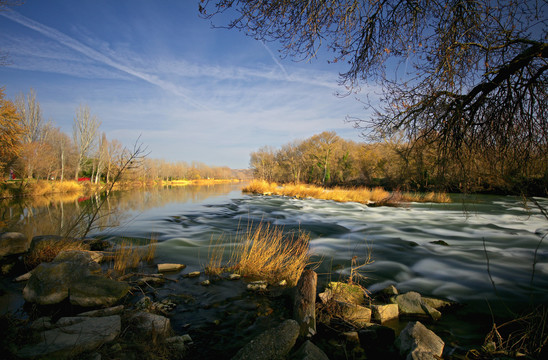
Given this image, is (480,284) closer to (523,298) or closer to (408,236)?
(523,298)

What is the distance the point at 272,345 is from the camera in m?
2.65

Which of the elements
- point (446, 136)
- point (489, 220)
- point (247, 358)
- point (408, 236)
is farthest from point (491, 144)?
point (489, 220)

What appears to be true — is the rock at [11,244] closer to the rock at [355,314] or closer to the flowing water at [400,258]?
the flowing water at [400,258]

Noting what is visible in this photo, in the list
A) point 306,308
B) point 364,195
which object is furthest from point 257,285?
point 364,195

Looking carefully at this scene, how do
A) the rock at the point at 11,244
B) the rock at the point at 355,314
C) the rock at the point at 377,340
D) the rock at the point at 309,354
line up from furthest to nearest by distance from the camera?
the rock at the point at 11,244 → the rock at the point at 355,314 → the rock at the point at 377,340 → the rock at the point at 309,354

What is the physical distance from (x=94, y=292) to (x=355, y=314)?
370cm

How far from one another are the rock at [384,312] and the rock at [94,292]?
3714 mm

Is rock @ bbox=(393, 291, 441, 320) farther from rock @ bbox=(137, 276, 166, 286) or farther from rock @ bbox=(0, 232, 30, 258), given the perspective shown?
rock @ bbox=(0, 232, 30, 258)

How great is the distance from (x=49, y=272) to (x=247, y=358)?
337 cm

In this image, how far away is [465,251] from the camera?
24.8 ft

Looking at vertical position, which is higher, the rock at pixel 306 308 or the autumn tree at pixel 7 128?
the autumn tree at pixel 7 128

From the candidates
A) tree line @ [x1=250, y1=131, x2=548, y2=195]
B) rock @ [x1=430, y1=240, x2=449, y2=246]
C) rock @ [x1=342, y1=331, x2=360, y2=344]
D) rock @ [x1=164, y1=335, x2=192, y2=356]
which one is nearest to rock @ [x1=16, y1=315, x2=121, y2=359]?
rock @ [x1=164, y1=335, x2=192, y2=356]

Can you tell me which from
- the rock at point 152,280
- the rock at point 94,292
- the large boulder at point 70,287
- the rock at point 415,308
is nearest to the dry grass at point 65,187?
the rock at point 152,280

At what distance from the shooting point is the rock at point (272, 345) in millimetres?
2535
